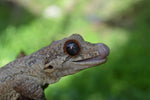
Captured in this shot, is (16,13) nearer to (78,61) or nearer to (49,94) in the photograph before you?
(49,94)

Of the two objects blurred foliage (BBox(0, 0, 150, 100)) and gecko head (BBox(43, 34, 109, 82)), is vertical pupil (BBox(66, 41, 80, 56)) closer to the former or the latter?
gecko head (BBox(43, 34, 109, 82))

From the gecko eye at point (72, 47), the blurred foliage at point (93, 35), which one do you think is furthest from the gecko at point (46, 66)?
the blurred foliage at point (93, 35)

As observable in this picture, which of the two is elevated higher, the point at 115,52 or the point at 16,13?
the point at 16,13

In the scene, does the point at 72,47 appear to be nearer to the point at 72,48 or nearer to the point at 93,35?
the point at 72,48

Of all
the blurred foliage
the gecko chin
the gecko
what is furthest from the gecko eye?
the blurred foliage

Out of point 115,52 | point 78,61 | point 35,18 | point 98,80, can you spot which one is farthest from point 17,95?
point 35,18
